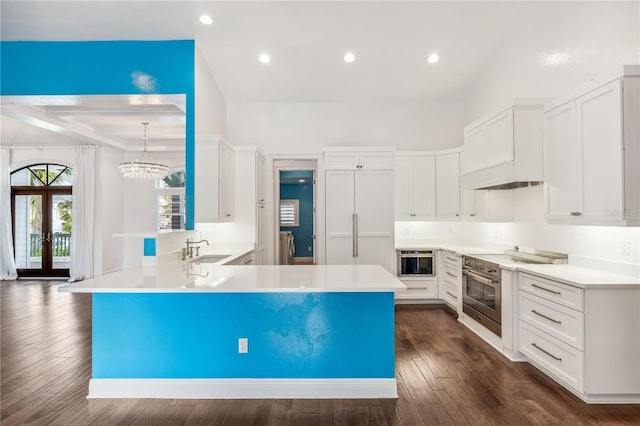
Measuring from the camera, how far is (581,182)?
2.72m

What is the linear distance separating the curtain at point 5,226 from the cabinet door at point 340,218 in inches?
288

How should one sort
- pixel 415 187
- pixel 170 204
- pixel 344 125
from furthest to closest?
pixel 170 204
pixel 344 125
pixel 415 187

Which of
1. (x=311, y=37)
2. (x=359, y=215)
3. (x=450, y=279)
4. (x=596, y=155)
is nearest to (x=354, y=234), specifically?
(x=359, y=215)

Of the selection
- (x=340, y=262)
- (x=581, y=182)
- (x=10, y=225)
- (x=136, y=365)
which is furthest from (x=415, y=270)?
(x=10, y=225)

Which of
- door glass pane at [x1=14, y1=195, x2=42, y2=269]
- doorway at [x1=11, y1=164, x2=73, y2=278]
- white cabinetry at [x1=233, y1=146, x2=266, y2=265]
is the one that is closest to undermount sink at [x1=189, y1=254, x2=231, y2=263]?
white cabinetry at [x1=233, y1=146, x2=266, y2=265]

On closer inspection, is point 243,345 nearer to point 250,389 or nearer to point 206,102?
point 250,389

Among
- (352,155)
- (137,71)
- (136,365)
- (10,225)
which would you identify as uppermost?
(137,71)

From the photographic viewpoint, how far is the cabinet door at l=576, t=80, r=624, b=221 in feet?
7.80

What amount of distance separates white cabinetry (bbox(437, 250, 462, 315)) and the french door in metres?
8.08

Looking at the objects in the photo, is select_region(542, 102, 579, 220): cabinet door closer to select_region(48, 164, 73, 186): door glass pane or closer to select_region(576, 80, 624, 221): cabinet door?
select_region(576, 80, 624, 221): cabinet door

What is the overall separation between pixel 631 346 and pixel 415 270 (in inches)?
111

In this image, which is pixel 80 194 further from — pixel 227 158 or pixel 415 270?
pixel 415 270

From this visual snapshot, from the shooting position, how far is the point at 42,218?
25.3 feet

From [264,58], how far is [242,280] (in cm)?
328
